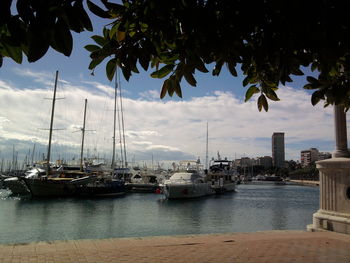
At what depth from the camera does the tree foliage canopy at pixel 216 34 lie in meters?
2.41

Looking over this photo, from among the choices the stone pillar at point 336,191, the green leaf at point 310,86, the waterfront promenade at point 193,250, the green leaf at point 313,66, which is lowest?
the waterfront promenade at point 193,250

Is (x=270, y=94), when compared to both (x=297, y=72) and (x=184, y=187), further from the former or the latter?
(x=184, y=187)

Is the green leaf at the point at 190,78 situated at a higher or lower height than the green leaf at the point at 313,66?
lower

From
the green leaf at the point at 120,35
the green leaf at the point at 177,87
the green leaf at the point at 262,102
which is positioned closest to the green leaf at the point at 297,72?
the green leaf at the point at 262,102

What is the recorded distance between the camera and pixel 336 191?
34.0 feet

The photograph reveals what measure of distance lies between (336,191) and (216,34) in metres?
9.35

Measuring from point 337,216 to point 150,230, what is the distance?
10.7 metres

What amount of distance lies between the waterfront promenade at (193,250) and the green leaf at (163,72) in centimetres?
480

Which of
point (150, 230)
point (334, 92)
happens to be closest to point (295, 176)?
point (150, 230)

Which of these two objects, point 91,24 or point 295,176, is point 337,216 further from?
point 295,176

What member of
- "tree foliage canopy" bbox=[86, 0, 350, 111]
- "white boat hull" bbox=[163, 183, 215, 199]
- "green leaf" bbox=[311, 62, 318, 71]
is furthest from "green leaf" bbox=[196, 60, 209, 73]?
"white boat hull" bbox=[163, 183, 215, 199]

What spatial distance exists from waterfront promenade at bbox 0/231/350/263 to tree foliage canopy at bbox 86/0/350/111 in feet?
16.3

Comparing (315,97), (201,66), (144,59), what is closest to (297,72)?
(315,97)

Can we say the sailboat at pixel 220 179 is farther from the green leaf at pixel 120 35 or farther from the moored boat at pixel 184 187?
the green leaf at pixel 120 35
